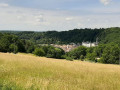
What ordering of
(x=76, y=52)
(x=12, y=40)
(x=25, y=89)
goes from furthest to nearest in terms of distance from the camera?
(x=76, y=52) < (x=12, y=40) < (x=25, y=89)

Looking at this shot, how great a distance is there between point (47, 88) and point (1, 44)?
66.3 meters

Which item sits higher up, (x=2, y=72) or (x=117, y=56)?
(x=2, y=72)

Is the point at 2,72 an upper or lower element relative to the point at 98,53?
upper

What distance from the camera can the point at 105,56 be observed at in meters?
70.3

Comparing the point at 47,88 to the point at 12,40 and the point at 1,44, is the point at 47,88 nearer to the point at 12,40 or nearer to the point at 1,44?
the point at 1,44

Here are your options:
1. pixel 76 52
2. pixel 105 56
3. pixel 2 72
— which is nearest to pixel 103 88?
pixel 2 72

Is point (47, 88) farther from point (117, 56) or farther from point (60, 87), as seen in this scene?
point (117, 56)

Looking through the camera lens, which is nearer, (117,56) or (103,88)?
(103,88)

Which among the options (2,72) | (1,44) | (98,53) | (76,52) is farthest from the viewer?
(76,52)

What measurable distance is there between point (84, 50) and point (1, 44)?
53507mm

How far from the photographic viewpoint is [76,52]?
10344cm

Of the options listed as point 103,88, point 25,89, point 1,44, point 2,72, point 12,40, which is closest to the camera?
point 25,89

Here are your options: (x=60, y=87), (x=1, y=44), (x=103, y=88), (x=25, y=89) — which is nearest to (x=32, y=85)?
(x=25, y=89)

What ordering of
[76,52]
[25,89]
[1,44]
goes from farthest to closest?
[76,52]
[1,44]
[25,89]
